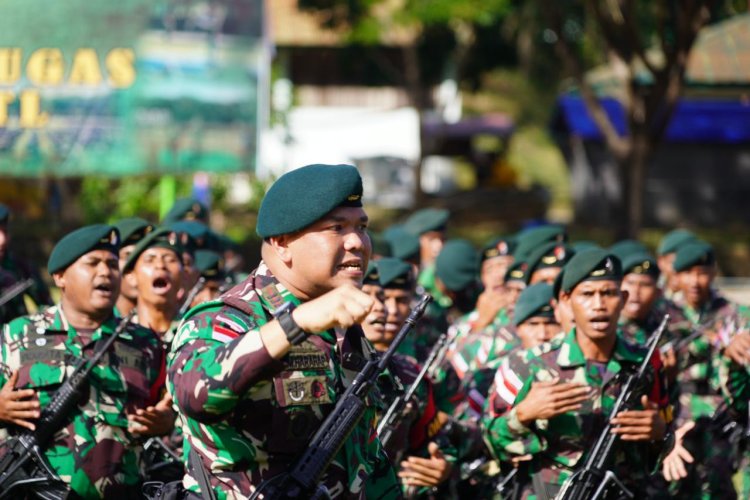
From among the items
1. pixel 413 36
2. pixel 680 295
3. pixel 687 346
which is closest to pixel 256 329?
pixel 687 346

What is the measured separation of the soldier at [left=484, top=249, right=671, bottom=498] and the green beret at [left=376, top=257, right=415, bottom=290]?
5.05 ft

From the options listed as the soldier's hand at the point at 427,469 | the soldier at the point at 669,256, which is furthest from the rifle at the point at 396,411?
the soldier at the point at 669,256

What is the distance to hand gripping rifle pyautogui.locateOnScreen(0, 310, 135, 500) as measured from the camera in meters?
6.41

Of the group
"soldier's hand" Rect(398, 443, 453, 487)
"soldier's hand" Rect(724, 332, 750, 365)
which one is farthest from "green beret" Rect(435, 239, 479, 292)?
Result: "soldier's hand" Rect(398, 443, 453, 487)

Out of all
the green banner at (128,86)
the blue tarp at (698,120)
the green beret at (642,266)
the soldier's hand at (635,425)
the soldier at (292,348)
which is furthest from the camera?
the blue tarp at (698,120)

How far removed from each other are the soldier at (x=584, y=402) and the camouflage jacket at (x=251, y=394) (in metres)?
2.05

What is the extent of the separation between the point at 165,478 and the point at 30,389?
0.88 meters

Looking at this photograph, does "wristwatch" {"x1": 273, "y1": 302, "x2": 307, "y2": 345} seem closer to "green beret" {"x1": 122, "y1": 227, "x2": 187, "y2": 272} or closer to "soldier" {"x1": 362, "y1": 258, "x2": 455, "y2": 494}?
"soldier" {"x1": 362, "y1": 258, "x2": 455, "y2": 494}

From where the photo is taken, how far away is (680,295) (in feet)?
33.9

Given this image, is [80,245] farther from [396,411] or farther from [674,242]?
[674,242]

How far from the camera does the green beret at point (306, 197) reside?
13.9ft

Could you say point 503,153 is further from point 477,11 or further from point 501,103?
point 477,11

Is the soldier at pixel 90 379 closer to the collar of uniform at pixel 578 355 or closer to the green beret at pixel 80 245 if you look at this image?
the green beret at pixel 80 245

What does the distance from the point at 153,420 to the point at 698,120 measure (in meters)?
27.5
